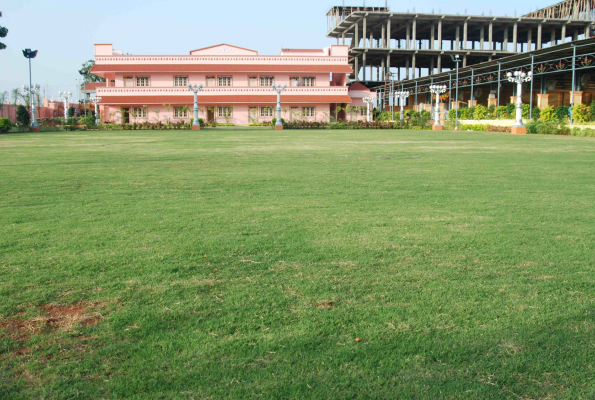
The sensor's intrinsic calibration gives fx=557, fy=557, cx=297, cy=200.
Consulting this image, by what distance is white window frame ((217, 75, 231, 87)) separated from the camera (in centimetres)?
6150

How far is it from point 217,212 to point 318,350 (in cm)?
404

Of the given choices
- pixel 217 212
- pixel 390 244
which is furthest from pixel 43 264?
pixel 390 244

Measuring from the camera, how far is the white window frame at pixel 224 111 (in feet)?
200

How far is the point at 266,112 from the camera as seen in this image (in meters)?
61.6

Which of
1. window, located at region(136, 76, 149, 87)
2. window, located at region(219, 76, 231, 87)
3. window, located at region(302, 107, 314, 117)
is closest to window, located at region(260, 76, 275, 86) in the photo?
window, located at region(219, 76, 231, 87)

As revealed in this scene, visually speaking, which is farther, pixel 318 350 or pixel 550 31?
pixel 550 31

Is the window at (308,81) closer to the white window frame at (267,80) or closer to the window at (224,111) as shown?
the white window frame at (267,80)

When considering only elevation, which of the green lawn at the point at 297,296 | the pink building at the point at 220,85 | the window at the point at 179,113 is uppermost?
the pink building at the point at 220,85

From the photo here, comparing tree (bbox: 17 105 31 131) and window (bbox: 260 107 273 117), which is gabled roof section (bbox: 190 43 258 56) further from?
tree (bbox: 17 105 31 131)

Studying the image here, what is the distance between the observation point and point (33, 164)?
13250 millimetres

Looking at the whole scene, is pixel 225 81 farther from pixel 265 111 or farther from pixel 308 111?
pixel 308 111

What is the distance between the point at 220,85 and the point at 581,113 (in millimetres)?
39216

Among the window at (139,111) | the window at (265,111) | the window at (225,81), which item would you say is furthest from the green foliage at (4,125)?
the window at (265,111)

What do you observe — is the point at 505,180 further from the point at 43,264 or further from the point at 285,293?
the point at 43,264
